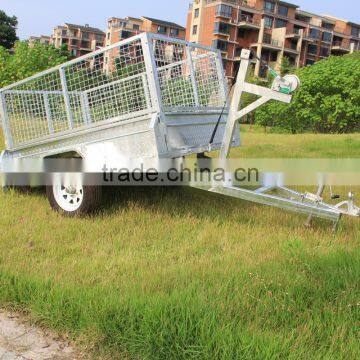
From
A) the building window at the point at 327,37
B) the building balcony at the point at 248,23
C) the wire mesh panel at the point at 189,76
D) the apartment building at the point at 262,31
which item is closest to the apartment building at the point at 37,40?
the apartment building at the point at 262,31

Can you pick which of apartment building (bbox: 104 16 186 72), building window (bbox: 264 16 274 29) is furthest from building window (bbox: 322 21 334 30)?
apartment building (bbox: 104 16 186 72)

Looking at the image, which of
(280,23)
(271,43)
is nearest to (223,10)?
(271,43)

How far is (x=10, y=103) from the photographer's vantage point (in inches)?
259

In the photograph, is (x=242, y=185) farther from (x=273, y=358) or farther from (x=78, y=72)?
(x=273, y=358)

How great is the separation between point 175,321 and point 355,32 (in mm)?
100538

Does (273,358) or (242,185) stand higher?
(242,185)

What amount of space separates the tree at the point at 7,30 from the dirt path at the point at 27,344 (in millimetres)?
78562

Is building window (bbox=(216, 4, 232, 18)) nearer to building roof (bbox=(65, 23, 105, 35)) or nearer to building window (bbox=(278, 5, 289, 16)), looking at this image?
building window (bbox=(278, 5, 289, 16))

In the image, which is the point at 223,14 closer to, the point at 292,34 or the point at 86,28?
the point at 292,34

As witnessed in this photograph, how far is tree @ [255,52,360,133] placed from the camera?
2588cm

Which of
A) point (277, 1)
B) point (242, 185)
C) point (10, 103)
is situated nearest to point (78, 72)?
point (10, 103)

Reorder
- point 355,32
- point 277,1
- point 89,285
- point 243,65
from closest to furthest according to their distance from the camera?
1. point 89,285
2. point 243,65
3. point 277,1
4. point 355,32

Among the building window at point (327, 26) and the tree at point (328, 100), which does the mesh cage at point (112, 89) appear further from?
the building window at point (327, 26)

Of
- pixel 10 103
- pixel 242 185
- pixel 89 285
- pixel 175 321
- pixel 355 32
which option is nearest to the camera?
pixel 175 321
